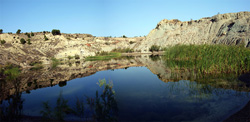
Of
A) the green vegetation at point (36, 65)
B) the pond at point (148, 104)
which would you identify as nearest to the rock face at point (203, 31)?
the green vegetation at point (36, 65)

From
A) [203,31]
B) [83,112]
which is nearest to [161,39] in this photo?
[203,31]

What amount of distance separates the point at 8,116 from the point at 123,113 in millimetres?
5129

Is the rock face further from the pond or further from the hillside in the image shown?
the pond

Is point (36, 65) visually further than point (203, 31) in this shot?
No

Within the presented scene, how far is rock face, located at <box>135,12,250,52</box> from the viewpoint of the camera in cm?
4881

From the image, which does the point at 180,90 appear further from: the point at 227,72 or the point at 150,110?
the point at 227,72

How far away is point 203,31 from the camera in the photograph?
2569 inches

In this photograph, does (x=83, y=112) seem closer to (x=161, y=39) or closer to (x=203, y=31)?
(x=203, y=31)

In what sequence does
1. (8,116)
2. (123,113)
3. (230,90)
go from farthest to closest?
1. (230,90)
2. (123,113)
3. (8,116)

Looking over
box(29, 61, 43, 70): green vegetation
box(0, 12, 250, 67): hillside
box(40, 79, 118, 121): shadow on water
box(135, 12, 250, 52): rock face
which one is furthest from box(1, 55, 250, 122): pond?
box(135, 12, 250, 52): rock face

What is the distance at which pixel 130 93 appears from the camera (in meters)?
11.8

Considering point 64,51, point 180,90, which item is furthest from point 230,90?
point 64,51

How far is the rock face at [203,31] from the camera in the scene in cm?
4881

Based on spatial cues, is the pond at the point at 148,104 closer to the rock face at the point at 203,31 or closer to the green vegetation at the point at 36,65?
the green vegetation at the point at 36,65
